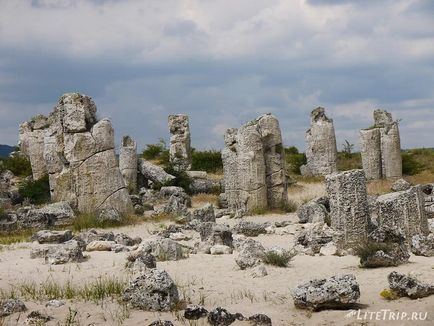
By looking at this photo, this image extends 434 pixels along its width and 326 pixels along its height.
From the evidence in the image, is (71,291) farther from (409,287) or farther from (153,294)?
(409,287)

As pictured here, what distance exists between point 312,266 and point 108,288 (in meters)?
2.94

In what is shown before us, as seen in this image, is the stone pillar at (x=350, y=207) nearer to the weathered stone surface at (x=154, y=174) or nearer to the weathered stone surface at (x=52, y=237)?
the weathered stone surface at (x=52, y=237)

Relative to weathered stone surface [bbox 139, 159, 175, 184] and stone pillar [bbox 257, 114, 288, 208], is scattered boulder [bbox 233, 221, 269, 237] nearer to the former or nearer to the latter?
stone pillar [bbox 257, 114, 288, 208]

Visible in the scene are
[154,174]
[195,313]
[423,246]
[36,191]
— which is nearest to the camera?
[195,313]

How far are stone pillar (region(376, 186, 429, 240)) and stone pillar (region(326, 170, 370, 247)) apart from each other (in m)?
0.63

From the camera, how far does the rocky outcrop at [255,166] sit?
18078 millimetres

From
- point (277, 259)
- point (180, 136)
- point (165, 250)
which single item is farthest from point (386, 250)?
point (180, 136)

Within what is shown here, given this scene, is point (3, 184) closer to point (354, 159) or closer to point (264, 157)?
point (264, 157)

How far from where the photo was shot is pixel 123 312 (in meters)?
6.59

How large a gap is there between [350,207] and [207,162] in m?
19.3

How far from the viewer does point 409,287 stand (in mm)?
6711

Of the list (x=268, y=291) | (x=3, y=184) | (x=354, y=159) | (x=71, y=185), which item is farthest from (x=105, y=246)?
(x=354, y=159)

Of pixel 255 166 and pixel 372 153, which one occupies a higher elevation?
pixel 372 153

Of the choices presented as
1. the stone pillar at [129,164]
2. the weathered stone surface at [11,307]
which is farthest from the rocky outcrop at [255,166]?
the weathered stone surface at [11,307]
